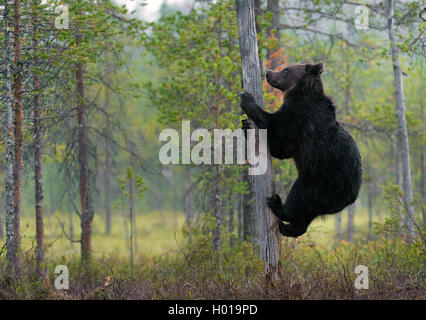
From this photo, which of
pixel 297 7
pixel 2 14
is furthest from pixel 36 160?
pixel 297 7

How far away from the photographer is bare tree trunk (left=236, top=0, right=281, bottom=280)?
220 inches

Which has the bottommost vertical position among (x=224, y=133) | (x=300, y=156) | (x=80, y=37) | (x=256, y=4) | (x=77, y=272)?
(x=77, y=272)

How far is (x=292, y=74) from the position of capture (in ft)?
20.2

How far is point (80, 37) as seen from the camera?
9.88 meters

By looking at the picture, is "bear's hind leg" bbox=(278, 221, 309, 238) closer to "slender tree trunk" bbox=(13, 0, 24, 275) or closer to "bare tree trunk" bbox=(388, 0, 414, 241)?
"slender tree trunk" bbox=(13, 0, 24, 275)

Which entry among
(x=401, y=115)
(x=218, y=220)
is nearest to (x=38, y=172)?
(x=218, y=220)

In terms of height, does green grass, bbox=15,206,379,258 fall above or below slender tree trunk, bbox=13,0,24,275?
below

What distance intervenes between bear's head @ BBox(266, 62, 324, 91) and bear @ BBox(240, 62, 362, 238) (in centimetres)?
7

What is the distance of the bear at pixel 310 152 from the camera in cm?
545

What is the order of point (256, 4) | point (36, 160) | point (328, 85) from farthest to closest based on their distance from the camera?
1. point (328, 85)
2. point (256, 4)
3. point (36, 160)

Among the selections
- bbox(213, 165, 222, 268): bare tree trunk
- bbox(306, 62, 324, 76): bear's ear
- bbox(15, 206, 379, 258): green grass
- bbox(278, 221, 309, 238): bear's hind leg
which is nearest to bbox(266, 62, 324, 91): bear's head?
bbox(306, 62, 324, 76): bear's ear
